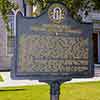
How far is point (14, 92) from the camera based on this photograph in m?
12.1

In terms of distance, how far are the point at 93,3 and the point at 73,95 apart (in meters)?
4.91

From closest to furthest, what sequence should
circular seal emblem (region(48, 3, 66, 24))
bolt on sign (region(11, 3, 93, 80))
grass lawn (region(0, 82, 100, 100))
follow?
bolt on sign (region(11, 3, 93, 80))
circular seal emblem (region(48, 3, 66, 24))
grass lawn (region(0, 82, 100, 100))

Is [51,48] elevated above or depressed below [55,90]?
above

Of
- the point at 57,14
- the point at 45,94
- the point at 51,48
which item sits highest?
the point at 57,14

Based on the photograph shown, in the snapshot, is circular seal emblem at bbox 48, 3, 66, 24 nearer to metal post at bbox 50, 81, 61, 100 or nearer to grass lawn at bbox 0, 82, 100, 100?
metal post at bbox 50, 81, 61, 100

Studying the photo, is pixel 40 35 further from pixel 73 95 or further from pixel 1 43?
pixel 1 43

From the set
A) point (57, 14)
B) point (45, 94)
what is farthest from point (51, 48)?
point (45, 94)

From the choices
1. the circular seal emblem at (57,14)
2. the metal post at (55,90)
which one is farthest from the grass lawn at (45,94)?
the circular seal emblem at (57,14)

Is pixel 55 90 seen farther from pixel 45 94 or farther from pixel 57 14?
pixel 45 94

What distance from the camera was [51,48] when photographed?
6.37 meters

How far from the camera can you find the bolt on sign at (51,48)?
6.29 m

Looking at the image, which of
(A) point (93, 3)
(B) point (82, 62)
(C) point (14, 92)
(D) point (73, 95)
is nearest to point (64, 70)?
(B) point (82, 62)

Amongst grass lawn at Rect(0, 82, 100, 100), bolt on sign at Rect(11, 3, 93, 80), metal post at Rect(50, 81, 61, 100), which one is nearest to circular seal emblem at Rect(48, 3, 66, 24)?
bolt on sign at Rect(11, 3, 93, 80)

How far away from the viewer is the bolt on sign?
6.29 metres
